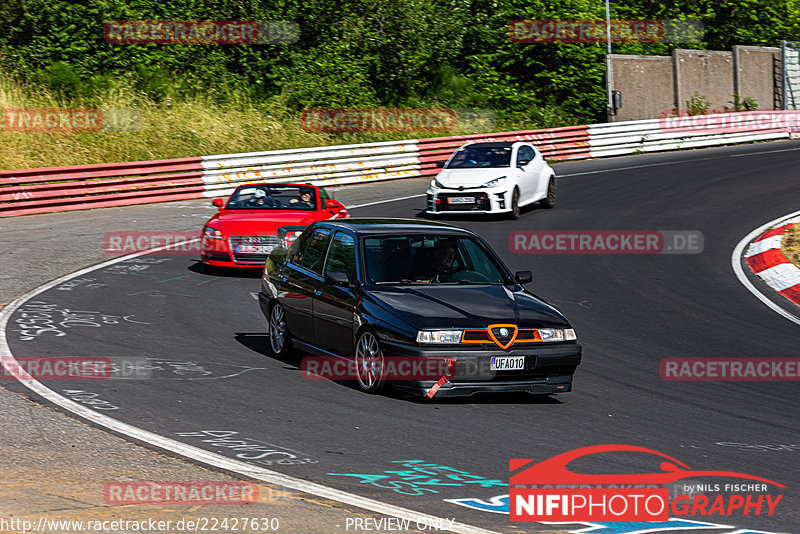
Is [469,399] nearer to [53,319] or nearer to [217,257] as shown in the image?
[53,319]

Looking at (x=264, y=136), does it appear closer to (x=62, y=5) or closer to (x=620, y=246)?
(x=62, y=5)

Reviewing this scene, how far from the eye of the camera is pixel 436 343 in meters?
8.35

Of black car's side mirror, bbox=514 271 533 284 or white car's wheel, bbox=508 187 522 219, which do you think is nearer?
black car's side mirror, bbox=514 271 533 284

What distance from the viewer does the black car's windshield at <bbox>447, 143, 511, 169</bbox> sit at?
856 inches

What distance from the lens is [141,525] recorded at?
5324 mm

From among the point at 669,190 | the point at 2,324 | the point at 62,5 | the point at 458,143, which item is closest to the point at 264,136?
the point at 458,143

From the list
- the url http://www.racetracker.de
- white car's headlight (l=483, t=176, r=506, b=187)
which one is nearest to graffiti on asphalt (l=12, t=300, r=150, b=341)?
the url http://www.racetracker.de

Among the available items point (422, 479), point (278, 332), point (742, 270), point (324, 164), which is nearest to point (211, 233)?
point (278, 332)

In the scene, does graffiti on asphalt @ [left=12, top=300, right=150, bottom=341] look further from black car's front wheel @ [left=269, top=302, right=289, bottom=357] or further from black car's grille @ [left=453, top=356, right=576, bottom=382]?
A: black car's grille @ [left=453, top=356, right=576, bottom=382]

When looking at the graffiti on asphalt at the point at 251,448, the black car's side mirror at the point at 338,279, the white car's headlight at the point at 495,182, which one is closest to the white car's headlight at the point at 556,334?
the black car's side mirror at the point at 338,279

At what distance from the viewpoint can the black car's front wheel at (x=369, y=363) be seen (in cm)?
870

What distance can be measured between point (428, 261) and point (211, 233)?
23.1 ft

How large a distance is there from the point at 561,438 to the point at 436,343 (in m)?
1.35

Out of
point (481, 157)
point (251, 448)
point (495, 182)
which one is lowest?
point (251, 448)
